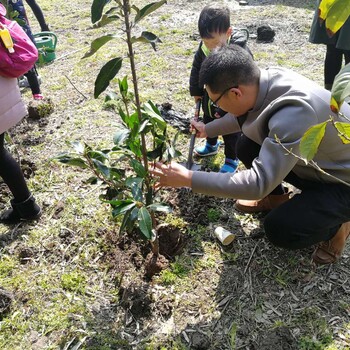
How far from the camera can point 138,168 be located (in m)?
1.65

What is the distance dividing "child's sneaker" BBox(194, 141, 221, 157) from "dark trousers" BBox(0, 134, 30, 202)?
125cm

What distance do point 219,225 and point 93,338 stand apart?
3.16 ft

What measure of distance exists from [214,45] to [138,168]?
1.19 m

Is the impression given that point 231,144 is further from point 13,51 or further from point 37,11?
point 37,11

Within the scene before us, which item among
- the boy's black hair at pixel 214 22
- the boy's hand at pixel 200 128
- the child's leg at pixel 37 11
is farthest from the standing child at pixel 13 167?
the child's leg at pixel 37 11

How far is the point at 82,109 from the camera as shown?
3594mm

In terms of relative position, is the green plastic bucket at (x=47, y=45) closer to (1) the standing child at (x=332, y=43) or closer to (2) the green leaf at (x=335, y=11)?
(1) the standing child at (x=332, y=43)

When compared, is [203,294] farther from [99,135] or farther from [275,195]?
[99,135]

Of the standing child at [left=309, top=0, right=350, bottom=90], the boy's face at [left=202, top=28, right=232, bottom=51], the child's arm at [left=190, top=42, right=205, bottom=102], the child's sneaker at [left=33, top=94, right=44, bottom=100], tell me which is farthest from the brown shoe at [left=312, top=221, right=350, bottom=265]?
the child's sneaker at [left=33, top=94, right=44, bottom=100]

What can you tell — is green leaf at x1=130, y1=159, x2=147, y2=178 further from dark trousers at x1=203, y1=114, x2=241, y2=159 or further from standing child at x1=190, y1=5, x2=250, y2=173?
dark trousers at x1=203, y1=114, x2=241, y2=159

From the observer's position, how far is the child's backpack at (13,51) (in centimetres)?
195

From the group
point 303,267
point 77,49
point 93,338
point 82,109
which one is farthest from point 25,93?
point 303,267

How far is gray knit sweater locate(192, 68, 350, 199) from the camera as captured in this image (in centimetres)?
164

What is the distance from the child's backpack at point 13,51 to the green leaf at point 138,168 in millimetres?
879
